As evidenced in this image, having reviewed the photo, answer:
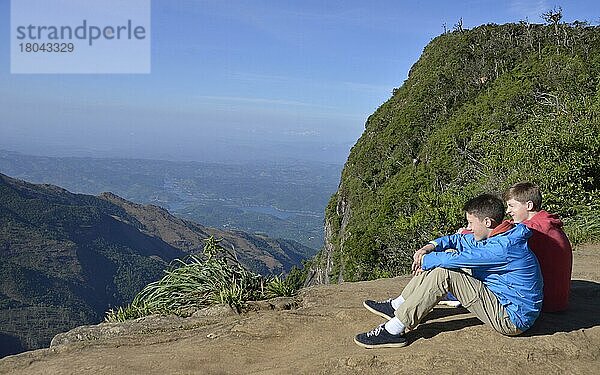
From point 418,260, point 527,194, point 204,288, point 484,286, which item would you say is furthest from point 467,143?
point 484,286

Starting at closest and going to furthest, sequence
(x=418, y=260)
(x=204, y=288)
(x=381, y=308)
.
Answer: (x=418, y=260), (x=381, y=308), (x=204, y=288)

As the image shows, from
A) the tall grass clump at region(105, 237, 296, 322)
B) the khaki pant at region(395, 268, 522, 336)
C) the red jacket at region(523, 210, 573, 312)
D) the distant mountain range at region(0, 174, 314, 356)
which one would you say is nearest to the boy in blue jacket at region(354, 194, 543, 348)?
the khaki pant at region(395, 268, 522, 336)

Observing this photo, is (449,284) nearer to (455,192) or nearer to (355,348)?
(355,348)

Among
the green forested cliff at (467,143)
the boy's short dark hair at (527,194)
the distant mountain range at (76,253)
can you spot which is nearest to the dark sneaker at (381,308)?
the boy's short dark hair at (527,194)

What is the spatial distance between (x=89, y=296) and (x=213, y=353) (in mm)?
102280

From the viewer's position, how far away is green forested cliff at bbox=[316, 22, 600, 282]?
12.7 m

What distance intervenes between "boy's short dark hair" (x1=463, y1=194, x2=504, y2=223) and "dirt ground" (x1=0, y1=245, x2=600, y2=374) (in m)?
0.91

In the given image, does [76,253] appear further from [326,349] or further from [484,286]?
[484,286]

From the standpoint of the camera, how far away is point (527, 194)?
4.67 m

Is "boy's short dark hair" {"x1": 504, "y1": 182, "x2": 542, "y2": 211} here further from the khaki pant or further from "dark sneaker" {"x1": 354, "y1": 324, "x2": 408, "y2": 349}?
"dark sneaker" {"x1": 354, "y1": 324, "x2": 408, "y2": 349}

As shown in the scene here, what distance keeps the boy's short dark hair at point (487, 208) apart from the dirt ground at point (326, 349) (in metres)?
0.91

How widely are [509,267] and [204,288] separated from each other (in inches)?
127

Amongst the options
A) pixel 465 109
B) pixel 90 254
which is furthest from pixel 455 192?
pixel 90 254

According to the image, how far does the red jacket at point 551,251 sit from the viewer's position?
4473mm
